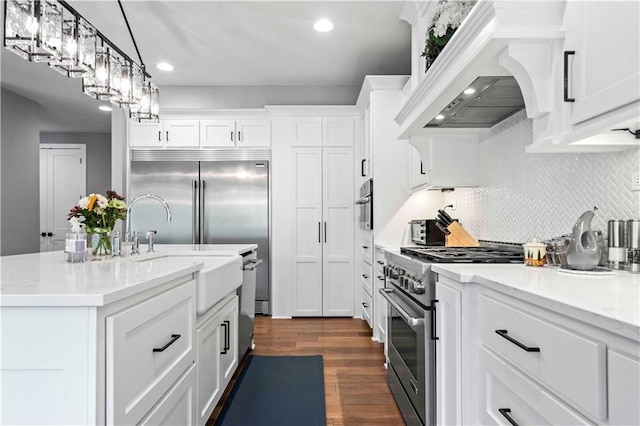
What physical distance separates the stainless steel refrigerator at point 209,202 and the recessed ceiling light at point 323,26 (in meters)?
1.74

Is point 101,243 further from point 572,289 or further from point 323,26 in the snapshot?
point 323,26

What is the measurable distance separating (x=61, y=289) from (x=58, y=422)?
326 millimetres

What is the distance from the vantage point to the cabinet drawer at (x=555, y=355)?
2.59 ft

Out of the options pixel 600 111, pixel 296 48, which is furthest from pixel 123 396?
pixel 296 48

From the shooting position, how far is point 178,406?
1.55 meters

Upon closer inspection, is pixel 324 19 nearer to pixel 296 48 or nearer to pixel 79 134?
pixel 296 48

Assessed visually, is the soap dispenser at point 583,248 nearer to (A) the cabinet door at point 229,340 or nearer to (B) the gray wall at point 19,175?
(A) the cabinet door at point 229,340

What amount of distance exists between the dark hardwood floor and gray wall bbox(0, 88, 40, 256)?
360cm

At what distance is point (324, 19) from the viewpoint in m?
3.37

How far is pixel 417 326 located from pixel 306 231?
9.53 feet

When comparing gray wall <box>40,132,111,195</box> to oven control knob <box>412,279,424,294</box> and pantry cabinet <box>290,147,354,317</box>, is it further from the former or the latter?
oven control knob <box>412,279,424,294</box>

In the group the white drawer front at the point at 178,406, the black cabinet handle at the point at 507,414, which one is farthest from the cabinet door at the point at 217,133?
the black cabinet handle at the point at 507,414

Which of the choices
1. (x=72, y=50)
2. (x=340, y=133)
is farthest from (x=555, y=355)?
(x=340, y=133)

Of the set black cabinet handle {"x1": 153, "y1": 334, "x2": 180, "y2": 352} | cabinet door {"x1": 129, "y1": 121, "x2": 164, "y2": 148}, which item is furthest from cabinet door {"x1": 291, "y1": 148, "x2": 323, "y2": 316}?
black cabinet handle {"x1": 153, "y1": 334, "x2": 180, "y2": 352}
